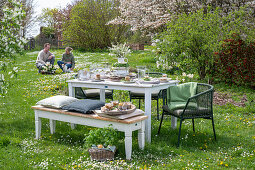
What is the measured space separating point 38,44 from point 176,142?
2448cm

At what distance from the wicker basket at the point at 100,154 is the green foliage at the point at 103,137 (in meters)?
0.14

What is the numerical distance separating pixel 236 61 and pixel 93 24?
16182 mm

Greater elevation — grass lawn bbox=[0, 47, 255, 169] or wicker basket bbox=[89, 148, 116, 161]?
wicker basket bbox=[89, 148, 116, 161]

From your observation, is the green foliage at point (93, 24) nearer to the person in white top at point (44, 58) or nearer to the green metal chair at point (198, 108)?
the person in white top at point (44, 58)

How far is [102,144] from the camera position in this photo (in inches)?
170

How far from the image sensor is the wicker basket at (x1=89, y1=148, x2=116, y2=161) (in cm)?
405

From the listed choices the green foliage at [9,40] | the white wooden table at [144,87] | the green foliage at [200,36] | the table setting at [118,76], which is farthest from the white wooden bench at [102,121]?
the green foliage at [200,36]

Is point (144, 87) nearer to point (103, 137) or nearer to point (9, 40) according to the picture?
point (103, 137)

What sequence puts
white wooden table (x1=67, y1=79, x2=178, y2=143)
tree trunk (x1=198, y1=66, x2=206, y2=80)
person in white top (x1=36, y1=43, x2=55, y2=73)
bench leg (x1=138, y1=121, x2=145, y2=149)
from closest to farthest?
bench leg (x1=138, y1=121, x2=145, y2=149) → white wooden table (x1=67, y1=79, x2=178, y2=143) → tree trunk (x1=198, y1=66, x2=206, y2=80) → person in white top (x1=36, y1=43, x2=55, y2=73)

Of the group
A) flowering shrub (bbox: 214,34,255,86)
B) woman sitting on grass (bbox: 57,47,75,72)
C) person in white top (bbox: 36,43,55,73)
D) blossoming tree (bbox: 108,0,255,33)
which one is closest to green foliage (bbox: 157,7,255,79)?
flowering shrub (bbox: 214,34,255,86)

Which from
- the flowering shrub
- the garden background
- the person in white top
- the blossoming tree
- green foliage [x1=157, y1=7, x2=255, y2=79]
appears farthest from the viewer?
the person in white top

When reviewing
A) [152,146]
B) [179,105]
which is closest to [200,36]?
[179,105]

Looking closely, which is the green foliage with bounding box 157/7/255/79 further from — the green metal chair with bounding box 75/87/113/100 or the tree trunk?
the green metal chair with bounding box 75/87/113/100

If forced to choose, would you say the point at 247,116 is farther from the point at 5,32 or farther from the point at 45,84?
the point at 45,84
